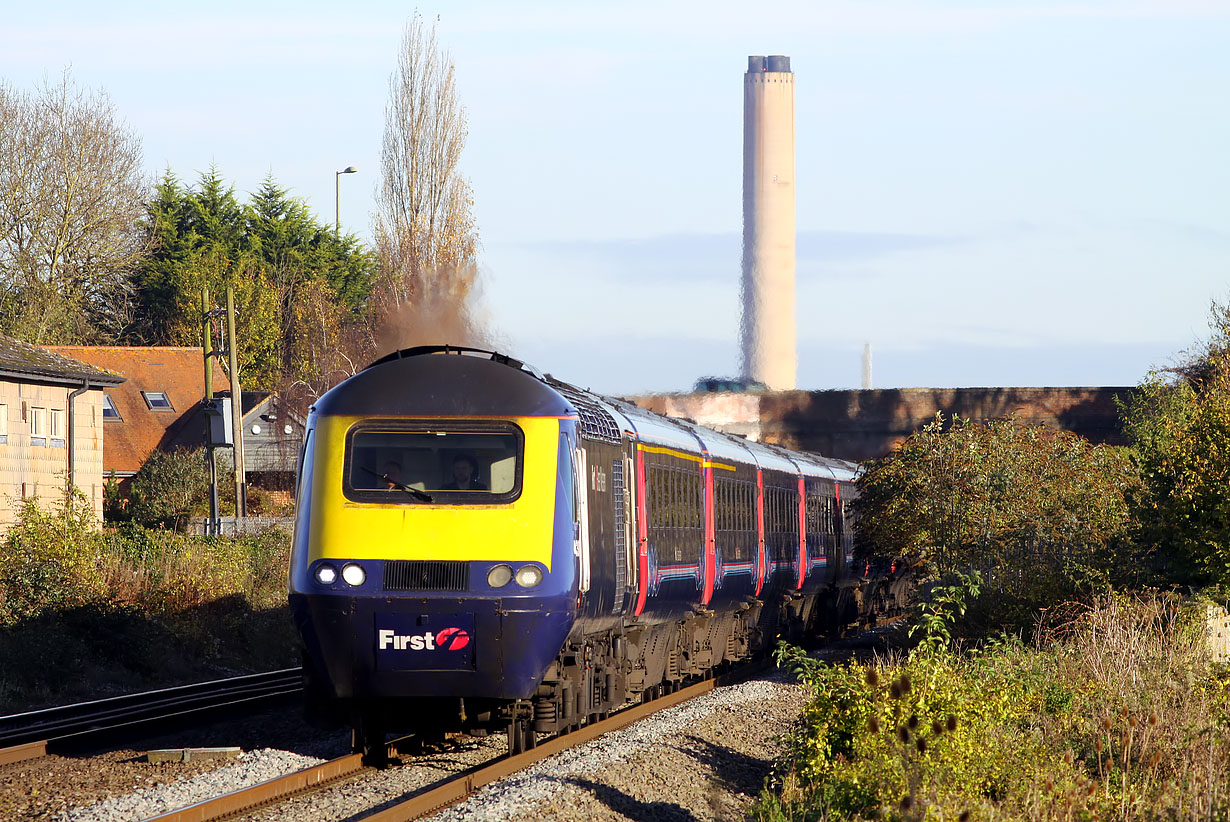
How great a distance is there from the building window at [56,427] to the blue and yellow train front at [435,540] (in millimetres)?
25395

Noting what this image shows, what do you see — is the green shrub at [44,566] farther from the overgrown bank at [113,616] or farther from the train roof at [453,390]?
the train roof at [453,390]

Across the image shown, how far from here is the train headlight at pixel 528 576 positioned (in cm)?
1120

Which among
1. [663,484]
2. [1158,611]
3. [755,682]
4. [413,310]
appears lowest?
[755,682]

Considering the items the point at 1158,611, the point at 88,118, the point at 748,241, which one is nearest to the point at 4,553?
the point at 1158,611

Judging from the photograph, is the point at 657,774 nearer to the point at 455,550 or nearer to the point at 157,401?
the point at 455,550

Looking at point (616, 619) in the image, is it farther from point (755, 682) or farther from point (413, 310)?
point (413, 310)

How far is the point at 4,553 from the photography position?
20672 millimetres

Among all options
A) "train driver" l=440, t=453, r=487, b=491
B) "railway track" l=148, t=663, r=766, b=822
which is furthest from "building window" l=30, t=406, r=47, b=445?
"train driver" l=440, t=453, r=487, b=491

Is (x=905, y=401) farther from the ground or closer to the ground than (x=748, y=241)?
closer to the ground

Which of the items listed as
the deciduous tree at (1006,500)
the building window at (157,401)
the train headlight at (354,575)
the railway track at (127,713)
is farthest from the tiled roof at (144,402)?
the train headlight at (354,575)

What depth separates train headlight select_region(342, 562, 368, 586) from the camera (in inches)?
440

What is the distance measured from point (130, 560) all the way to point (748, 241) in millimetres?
72697

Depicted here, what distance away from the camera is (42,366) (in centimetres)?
3384

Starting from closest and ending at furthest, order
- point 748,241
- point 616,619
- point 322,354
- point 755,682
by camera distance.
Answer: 1. point 616,619
2. point 755,682
3. point 322,354
4. point 748,241
